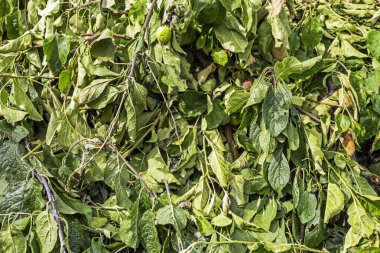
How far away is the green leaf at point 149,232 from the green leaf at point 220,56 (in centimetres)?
40

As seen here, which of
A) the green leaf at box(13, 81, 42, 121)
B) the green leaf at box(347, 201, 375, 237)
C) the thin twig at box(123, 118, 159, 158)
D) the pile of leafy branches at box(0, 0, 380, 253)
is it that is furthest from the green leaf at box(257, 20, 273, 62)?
the green leaf at box(13, 81, 42, 121)

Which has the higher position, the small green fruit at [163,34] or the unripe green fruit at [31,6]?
the small green fruit at [163,34]

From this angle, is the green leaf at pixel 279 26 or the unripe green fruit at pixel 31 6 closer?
the green leaf at pixel 279 26

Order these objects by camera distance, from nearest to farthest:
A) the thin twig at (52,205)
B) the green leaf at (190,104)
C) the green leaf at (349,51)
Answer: the thin twig at (52,205) → the green leaf at (190,104) → the green leaf at (349,51)

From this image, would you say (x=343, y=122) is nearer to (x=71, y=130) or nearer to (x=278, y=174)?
(x=278, y=174)

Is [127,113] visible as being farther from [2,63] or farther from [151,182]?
[2,63]

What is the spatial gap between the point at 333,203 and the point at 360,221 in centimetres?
7

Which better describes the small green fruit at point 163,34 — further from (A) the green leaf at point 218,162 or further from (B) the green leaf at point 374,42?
(B) the green leaf at point 374,42

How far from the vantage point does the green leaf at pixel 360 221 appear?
109 centimetres

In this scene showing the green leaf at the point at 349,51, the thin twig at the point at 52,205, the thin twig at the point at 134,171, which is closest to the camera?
the thin twig at the point at 52,205

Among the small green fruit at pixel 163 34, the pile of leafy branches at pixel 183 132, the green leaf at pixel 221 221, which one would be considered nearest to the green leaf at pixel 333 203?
the pile of leafy branches at pixel 183 132

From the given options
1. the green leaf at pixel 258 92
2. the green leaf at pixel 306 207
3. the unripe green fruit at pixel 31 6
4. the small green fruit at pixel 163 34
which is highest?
the small green fruit at pixel 163 34

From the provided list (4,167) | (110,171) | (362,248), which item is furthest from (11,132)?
(362,248)

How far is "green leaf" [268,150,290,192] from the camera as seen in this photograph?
3.80ft
